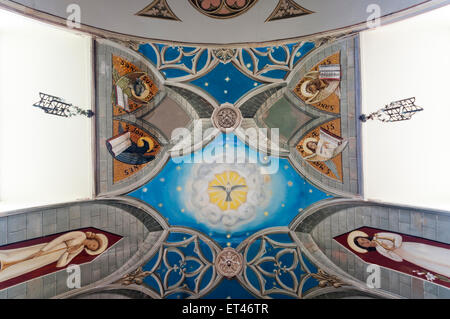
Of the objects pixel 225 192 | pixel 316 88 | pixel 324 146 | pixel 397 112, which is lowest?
pixel 225 192

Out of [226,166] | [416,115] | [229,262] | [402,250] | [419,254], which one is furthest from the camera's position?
[226,166]

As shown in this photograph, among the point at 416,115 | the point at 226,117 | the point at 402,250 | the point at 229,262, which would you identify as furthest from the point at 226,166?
the point at 416,115

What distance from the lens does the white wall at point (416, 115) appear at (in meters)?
4.70

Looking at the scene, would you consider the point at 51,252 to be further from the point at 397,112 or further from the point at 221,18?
the point at 397,112

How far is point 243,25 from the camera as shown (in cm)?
555

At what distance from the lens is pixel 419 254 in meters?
4.49

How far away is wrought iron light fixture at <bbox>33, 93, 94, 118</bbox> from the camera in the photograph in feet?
16.0

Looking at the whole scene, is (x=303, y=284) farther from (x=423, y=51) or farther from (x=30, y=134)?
(x=30, y=134)

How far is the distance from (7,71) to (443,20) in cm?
921

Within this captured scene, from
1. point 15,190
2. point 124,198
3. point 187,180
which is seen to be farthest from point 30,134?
point 187,180

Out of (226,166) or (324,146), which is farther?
(226,166)

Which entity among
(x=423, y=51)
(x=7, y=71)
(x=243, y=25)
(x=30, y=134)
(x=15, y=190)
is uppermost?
(x=243, y=25)

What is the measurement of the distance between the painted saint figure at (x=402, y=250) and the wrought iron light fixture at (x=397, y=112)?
2.59m

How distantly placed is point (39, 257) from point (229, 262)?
4.25m
